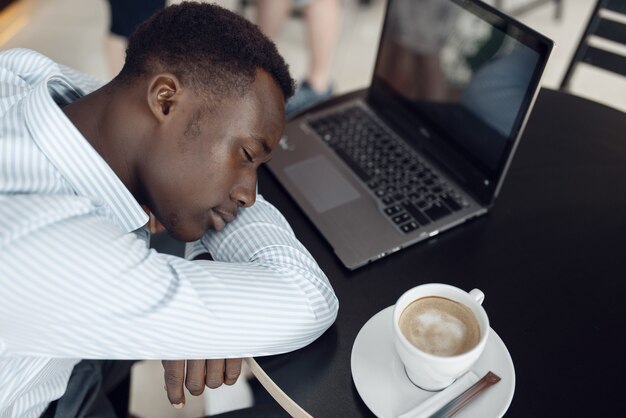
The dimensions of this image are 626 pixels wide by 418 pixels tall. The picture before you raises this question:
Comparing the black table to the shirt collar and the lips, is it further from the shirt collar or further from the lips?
the shirt collar

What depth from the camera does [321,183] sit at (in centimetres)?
103

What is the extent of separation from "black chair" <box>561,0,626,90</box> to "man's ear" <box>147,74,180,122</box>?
106 cm

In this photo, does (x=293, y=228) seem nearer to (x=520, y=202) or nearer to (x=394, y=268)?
(x=394, y=268)

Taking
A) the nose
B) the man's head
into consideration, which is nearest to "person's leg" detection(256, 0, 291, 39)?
the man's head

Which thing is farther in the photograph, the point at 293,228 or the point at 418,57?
the point at 418,57

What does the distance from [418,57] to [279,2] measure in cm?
135

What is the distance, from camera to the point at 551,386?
0.75 meters

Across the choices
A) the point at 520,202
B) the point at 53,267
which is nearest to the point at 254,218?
the point at 53,267

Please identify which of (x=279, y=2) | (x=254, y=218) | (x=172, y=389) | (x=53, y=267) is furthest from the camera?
(x=279, y=2)

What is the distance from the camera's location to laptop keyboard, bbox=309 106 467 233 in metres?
0.97

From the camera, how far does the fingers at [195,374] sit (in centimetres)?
78

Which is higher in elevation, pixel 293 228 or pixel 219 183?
pixel 219 183

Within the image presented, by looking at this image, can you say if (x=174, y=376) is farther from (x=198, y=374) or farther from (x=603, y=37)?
(x=603, y=37)

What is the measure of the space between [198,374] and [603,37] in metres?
1.23
